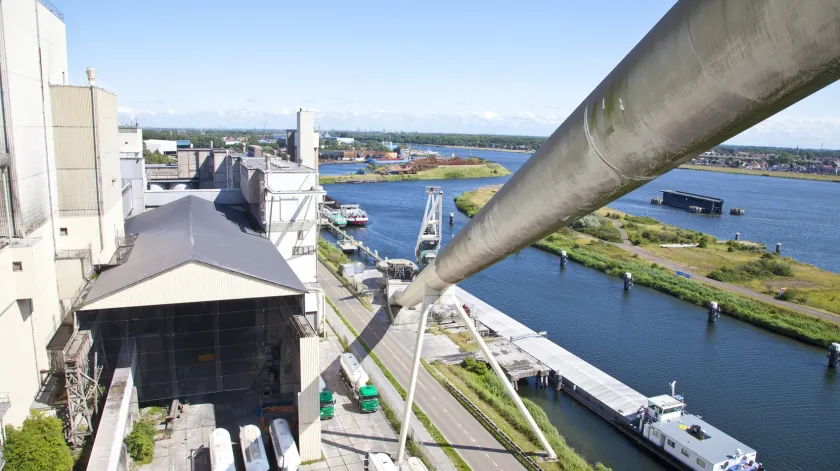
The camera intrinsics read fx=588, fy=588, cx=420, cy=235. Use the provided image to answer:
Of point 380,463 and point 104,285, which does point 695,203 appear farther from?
point 104,285

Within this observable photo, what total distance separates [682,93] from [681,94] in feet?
0.04

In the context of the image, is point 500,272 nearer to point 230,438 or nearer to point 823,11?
point 230,438

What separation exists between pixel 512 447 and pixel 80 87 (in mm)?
16924

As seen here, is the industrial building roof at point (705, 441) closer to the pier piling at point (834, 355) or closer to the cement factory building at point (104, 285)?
the cement factory building at point (104, 285)

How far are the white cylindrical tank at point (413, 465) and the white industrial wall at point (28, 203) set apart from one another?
31.5 feet

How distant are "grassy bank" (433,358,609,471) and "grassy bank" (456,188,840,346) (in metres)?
19.5

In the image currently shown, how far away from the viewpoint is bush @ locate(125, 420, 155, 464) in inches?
635

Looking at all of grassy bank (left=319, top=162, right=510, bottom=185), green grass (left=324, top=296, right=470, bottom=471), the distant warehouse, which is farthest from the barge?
green grass (left=324, top=296, right=470, bottom=471)

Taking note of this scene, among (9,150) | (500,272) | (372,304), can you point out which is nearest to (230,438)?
(9,150)

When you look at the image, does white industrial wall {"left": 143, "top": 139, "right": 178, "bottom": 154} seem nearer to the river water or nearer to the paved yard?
the river water

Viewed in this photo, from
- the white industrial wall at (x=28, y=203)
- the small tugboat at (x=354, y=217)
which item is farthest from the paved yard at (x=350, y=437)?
the small tugboat at (x=354, y=217)

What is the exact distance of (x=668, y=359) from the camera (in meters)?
28.8

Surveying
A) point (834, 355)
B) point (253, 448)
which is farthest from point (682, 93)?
point (834, 355)

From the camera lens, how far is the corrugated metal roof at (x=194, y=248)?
1695 cm
